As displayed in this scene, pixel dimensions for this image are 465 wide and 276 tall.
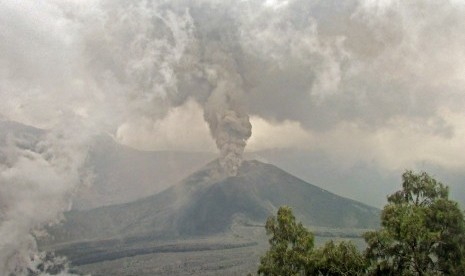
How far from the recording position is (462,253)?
27.9 m

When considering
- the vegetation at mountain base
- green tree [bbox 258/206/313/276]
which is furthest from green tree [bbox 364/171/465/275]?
green tree [bbox 258/206/313/276]

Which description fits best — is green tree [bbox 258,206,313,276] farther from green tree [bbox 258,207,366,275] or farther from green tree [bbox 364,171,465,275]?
green tree [bbox 364,171,465,275]

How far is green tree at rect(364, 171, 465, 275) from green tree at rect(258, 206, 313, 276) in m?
4.57

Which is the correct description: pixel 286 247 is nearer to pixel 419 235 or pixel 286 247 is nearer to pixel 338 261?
pixel 338 261

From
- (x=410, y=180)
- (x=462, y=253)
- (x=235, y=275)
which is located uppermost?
(x=410, y=180)

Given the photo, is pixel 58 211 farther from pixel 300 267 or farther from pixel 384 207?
pixel 384 207

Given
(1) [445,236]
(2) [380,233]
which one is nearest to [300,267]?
(2) [380,233]

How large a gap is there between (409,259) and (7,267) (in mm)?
69202

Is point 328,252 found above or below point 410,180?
below

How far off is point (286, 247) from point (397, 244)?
768 cm

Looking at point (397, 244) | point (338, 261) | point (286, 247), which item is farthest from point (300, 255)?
point (397, 244)

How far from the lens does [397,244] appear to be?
84.8 ft

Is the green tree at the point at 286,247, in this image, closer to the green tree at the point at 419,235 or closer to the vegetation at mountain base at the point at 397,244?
the vegetation at mountain base at the point at 397,244

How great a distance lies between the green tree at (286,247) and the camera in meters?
30.2
